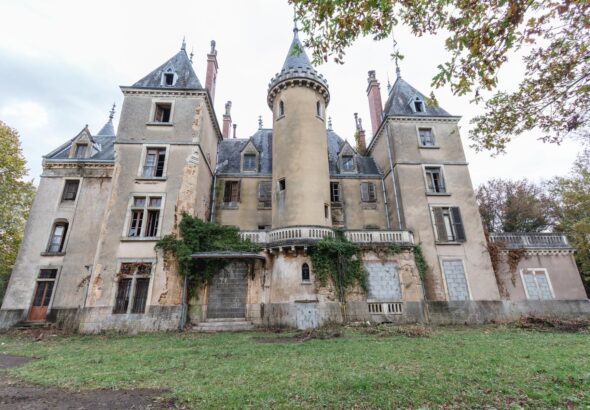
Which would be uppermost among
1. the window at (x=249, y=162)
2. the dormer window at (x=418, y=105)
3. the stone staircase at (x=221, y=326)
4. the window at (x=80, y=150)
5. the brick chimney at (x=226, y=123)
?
the brick chimney at (x=226, y=123)

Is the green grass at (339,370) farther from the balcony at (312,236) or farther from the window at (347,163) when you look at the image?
the window at (347,163)

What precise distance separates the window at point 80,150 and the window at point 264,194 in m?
12.8

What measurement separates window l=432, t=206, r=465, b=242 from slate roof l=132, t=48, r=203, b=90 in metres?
17.2

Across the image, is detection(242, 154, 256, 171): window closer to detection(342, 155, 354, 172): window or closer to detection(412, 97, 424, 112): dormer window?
detection(342, 155, 354, 172): window

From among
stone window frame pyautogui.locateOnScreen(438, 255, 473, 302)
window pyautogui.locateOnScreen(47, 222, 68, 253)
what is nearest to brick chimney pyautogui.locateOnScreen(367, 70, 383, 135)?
stone window frame pyautogui.locateOnScreen(438, 255, 473, 302)

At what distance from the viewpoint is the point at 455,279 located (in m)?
16.5

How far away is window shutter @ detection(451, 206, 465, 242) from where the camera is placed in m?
17.4

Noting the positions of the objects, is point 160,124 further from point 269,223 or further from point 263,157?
point 269,223

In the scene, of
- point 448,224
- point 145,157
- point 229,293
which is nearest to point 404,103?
point 448,224

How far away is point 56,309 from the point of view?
16516 mm

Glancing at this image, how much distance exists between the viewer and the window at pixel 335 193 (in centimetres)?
1998

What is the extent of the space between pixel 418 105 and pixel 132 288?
22309 mm

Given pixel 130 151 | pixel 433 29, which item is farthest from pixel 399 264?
pixel 130 151

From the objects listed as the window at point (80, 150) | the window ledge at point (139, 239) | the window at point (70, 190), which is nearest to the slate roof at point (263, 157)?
the window ledge at point (139, 239)
